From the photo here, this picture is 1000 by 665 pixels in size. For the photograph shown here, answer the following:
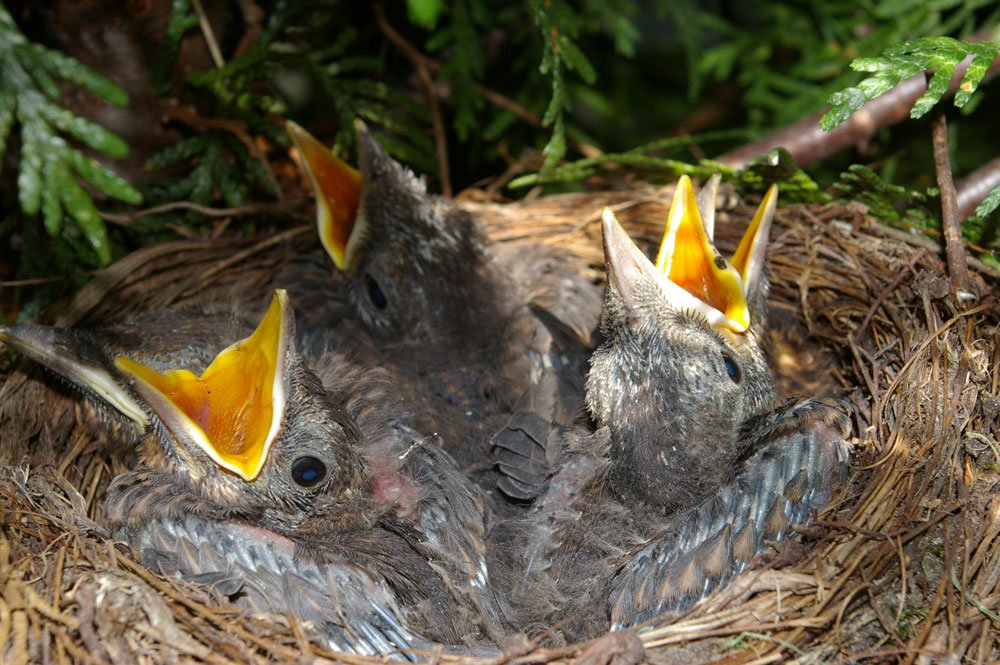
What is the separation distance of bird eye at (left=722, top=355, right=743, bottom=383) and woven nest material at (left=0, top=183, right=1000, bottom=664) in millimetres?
278

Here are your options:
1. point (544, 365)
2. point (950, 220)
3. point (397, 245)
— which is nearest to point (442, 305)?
point (397, 245)

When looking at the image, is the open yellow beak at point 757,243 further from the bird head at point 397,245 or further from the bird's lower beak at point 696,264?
the bird head at point 397,245

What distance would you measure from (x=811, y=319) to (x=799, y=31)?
1.21m

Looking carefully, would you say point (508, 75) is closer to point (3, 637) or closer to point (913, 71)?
point (913, 71)

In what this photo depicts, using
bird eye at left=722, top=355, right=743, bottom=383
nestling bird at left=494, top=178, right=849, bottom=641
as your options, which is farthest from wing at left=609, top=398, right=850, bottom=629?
bird eye at left=722, top=355, right=743, bottom=383

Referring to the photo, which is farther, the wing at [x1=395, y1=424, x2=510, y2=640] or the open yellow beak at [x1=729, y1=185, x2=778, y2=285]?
the open yellow beak at [x1=729, y1=185, x2=778, y2=285]

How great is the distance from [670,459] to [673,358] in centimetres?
20

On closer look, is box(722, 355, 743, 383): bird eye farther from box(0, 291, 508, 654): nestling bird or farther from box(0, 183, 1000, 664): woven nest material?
box(0, 291, 508, 654): nestling bird

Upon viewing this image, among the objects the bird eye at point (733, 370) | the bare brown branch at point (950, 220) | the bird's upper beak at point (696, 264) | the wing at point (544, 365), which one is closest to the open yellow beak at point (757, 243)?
the bird's upper beak at point (696, 264)

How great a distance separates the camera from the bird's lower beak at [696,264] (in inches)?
71.0

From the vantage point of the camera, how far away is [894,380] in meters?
1.81

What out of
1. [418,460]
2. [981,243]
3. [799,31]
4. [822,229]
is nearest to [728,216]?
[822,229]

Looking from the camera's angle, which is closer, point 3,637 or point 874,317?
point 3,637

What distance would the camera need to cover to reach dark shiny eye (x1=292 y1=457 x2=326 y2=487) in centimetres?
166
